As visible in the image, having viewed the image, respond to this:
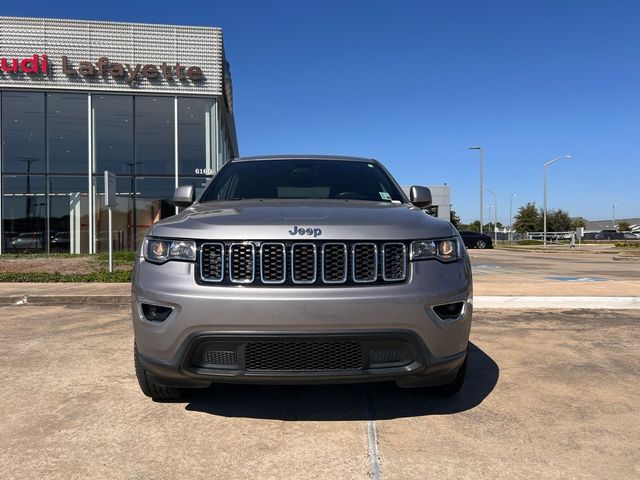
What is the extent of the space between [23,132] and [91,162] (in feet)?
8.17

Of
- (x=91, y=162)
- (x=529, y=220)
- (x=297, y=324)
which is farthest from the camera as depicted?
(x=529, y=220)

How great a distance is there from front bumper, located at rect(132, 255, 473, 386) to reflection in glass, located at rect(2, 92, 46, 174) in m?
16.8

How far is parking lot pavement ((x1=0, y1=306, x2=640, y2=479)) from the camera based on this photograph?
8.11ft

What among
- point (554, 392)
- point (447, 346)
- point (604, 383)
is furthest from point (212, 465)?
point (604, 383)

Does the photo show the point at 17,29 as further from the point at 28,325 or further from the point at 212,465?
the point at 212,465

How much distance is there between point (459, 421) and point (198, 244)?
6.19ft

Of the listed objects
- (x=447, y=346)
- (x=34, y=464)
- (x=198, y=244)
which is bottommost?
(x=34, y=464)

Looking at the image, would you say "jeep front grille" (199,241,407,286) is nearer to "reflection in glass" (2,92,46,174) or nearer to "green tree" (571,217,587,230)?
"reflection in glass" (2,92,46,174)

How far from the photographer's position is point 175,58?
53.5 feet

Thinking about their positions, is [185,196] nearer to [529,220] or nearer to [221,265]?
[221,265]

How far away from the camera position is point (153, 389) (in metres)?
3.17

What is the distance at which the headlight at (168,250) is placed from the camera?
2.77 metres

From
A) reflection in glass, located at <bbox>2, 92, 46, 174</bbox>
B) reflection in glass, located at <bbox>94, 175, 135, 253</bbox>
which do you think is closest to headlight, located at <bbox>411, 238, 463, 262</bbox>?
reflection in glass, located at <bbox>94, 175, 135, 253</bbox>

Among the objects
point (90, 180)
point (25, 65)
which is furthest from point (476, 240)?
point (25, 65)
